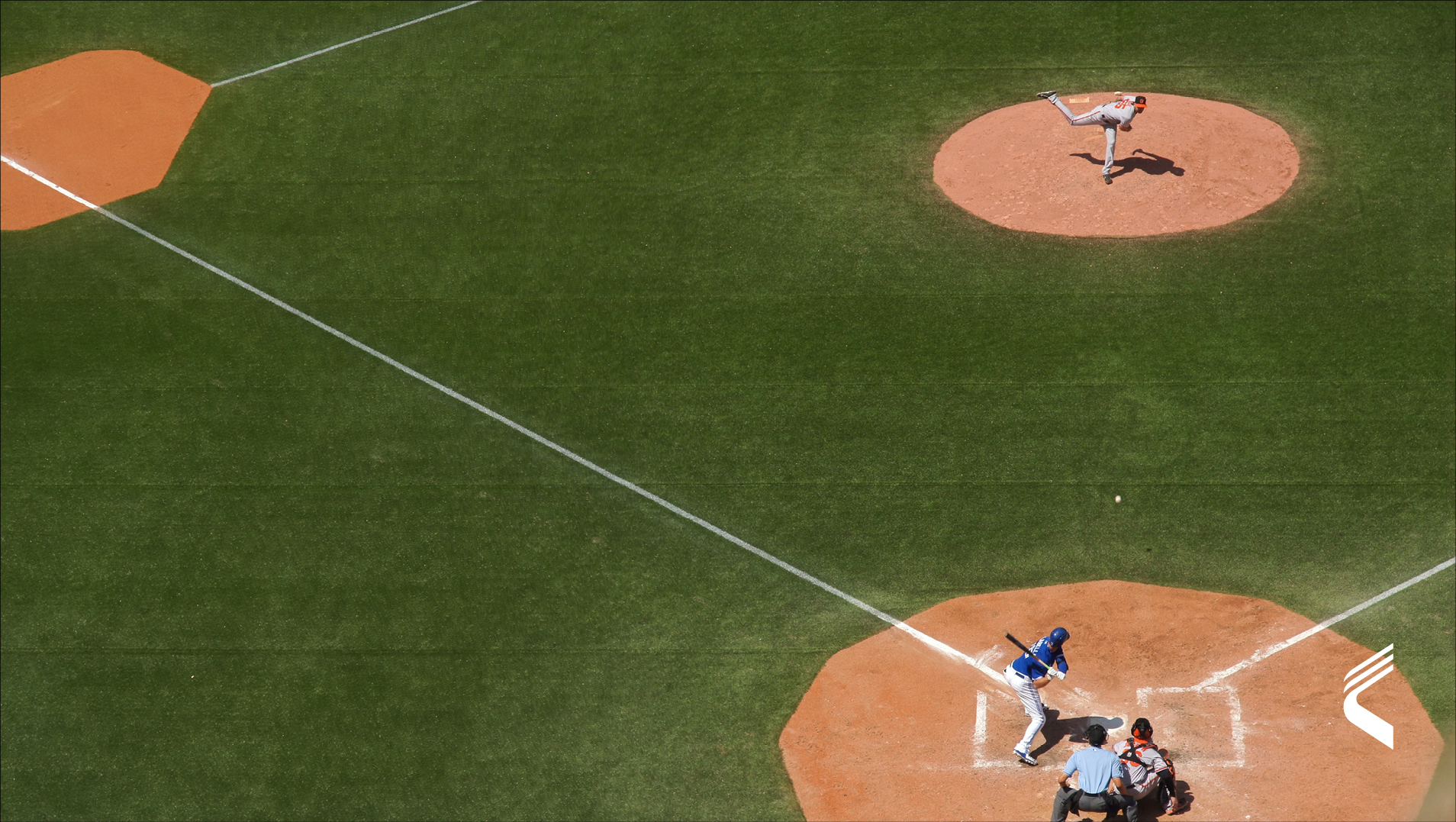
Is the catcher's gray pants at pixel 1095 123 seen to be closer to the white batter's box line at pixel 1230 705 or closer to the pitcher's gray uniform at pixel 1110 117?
the pitcher's gray uniform at pixel 1110 117

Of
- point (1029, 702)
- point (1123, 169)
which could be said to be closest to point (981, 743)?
point (1029, 702)

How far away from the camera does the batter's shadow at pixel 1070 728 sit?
12430 millimetres

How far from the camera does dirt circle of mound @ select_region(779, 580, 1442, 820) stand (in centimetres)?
1198

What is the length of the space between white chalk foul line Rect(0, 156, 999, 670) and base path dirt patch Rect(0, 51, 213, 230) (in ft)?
0.88

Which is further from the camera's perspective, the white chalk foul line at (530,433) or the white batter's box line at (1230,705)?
the white chalk foul line at (530,433)

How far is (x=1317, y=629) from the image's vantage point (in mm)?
13227

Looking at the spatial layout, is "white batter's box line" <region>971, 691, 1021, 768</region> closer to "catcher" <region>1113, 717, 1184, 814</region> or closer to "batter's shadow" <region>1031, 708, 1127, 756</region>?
"batter's shadow" <region>1031, 708, 1127, 756</region>

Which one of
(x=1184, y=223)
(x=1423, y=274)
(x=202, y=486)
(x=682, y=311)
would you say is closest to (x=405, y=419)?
(x=202, y=486)

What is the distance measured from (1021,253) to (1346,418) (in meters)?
4.43

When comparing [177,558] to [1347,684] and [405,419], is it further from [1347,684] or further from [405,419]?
[1347,684]

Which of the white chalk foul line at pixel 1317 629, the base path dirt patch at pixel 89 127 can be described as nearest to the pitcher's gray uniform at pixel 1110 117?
the white chalk foul line at pixel 1317 629

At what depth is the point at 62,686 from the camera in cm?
1433

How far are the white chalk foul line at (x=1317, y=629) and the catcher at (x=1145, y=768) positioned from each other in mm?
1417

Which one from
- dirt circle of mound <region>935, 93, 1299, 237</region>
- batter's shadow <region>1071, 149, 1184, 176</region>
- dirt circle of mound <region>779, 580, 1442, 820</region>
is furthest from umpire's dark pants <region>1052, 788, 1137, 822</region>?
batter's shadow <region>1071, 149, 1184, 176</region>
